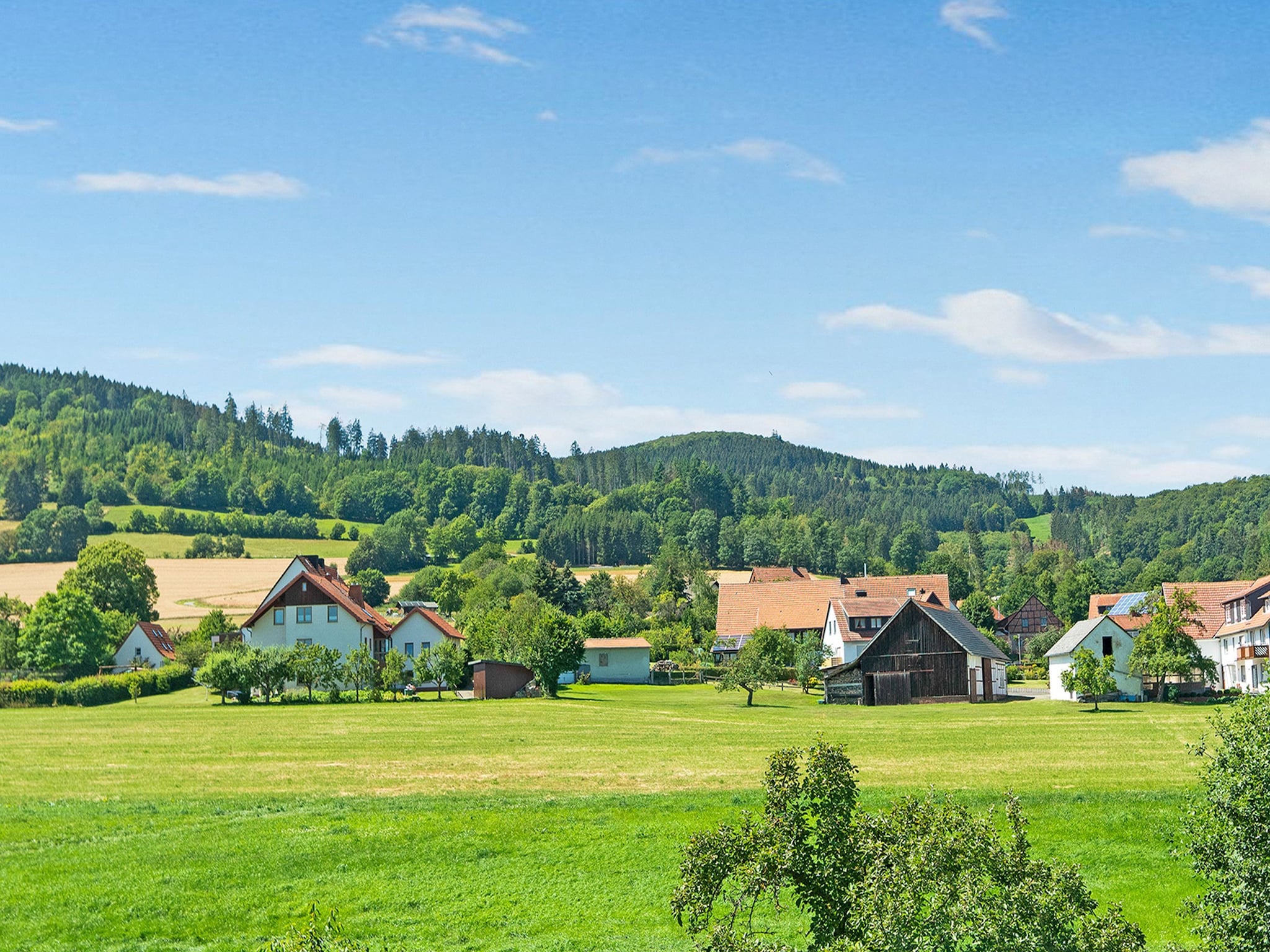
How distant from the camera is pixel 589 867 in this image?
26.8m

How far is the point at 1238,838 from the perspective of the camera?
1566cm

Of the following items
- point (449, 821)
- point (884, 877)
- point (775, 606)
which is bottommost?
point (449, 821)

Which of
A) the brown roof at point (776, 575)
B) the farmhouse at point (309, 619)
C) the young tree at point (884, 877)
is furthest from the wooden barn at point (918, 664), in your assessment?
the brown roof at point (776, 575)

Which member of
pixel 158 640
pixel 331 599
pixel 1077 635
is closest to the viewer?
pixel 1077 635

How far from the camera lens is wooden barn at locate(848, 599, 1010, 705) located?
8288cm

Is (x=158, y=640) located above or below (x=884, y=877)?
above

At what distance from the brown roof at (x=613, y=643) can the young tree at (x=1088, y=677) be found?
42.3 metres

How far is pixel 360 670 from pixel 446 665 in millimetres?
5590

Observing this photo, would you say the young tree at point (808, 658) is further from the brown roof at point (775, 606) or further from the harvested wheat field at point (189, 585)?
the harvested wheat field at point (189, 585)

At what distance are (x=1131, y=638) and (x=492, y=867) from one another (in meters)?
66.6

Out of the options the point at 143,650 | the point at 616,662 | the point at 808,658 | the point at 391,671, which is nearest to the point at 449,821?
the point at 391,671

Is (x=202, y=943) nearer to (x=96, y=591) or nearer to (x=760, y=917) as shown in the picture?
(x=760, y=917)

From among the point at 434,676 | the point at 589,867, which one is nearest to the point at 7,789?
the point at 589,867

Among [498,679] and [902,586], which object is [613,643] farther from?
[902,586]
